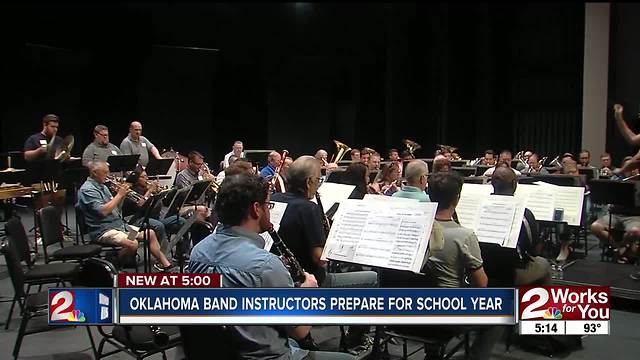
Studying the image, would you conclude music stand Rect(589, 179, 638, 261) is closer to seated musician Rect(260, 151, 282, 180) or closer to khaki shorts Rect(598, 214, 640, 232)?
khaki shorts Rect(598, 214, 640, 232)

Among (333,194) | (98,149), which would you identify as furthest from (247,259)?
(98,149)

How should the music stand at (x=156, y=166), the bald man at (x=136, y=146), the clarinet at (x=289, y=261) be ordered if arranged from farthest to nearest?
the bald man at (x=136, y=146) < the music stand at (x=156, y=166) < the clarinet at (x=289, y=261)

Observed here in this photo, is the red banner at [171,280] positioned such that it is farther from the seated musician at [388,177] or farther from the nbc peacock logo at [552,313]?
the seated musician at [388,177]

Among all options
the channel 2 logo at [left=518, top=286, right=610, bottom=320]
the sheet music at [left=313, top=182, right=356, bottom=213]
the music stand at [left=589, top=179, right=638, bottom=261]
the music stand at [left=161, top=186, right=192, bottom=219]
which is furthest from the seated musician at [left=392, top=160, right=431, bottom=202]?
the music stand at [left=589, top=179, right=638, bottom=261]

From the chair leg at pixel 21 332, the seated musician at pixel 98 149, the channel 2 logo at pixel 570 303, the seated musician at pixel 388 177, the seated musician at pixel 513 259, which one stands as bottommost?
the chair leg at pixel 21 332

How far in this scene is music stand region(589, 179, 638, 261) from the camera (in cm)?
625

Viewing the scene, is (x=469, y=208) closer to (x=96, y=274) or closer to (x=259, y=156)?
(x=96, y=274)

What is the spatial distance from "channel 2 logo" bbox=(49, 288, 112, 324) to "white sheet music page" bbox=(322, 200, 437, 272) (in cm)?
147

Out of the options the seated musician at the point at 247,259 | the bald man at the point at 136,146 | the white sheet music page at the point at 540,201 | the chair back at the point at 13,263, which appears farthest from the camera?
the bald man at the point at 136,146

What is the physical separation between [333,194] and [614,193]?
11.5 feet

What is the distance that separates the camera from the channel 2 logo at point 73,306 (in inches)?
82.8

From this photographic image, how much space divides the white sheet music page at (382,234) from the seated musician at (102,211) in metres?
2.89

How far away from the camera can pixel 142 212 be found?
21.3 feet

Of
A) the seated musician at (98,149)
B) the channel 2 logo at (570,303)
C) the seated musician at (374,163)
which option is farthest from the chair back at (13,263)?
the seated musician at (374,163)
